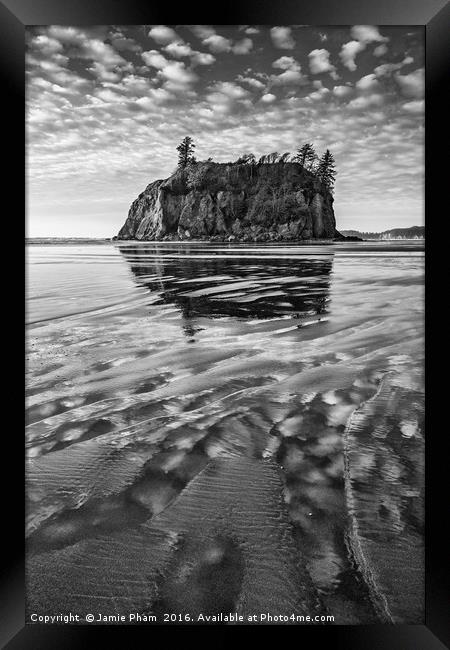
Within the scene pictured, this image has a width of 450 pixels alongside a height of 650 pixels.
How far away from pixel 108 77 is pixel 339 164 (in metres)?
3.36

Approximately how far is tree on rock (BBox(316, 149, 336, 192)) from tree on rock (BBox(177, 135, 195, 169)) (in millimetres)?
2047

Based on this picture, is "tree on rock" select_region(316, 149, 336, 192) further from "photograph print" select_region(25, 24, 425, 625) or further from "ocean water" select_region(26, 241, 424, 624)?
"ocean water" select_region(26, 241, 424, 624)

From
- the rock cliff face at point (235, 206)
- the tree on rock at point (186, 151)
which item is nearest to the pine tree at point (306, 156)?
the rock cliff face at point (235, 206)

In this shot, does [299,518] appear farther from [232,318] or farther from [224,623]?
[232,318]

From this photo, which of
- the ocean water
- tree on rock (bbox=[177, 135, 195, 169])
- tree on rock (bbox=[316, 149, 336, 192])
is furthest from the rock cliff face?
the ocean water

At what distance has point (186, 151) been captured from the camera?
→ 5688mm

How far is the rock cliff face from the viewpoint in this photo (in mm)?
8406

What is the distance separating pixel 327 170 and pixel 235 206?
6674 mm

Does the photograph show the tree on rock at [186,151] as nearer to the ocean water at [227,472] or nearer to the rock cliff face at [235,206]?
the rock cliff face at [235,206]

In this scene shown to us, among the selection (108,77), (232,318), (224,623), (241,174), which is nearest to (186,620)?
(224,623)

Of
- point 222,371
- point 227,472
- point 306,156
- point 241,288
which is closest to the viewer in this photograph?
point 227,472

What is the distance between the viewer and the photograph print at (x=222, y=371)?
147 cm
